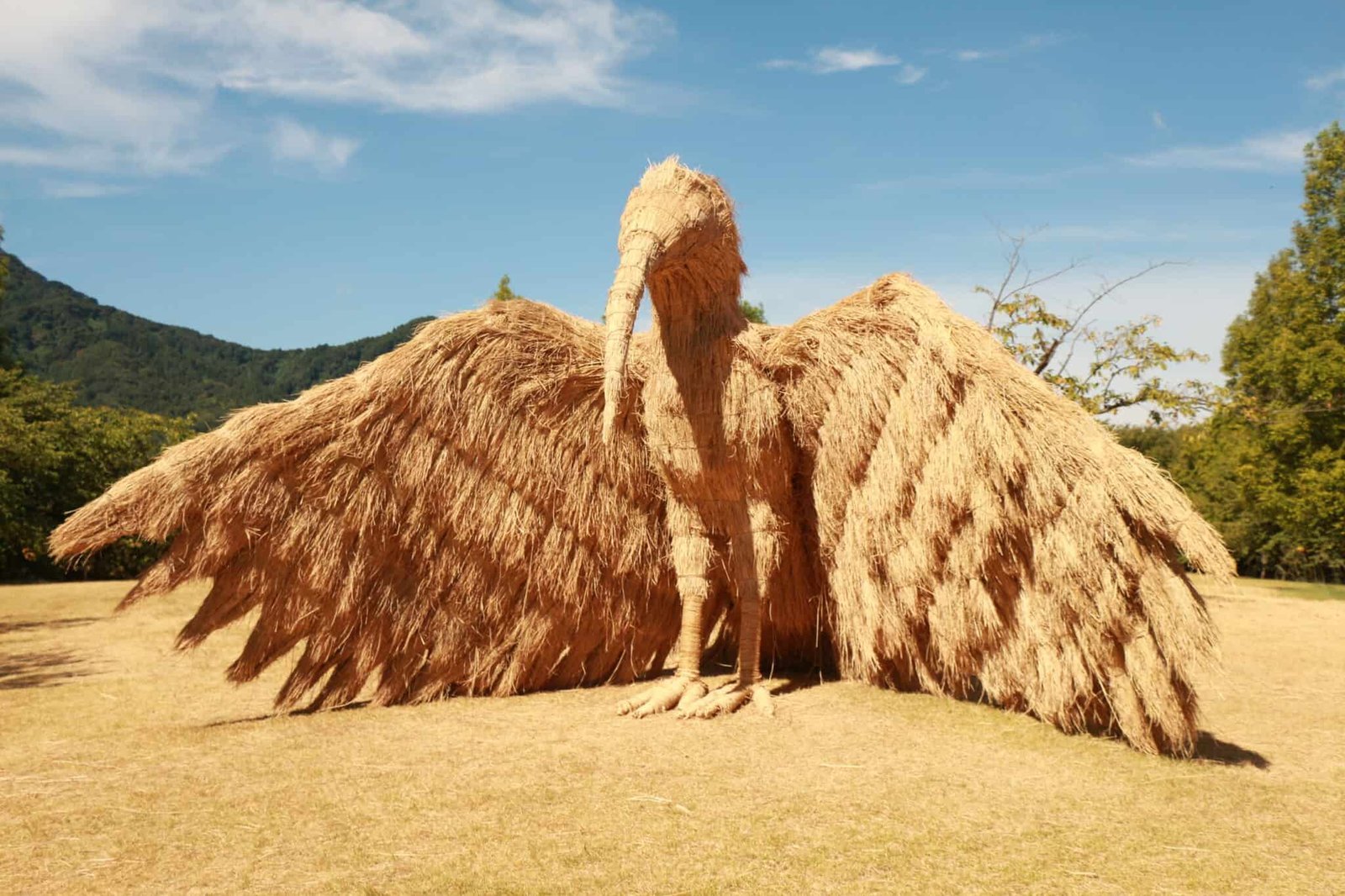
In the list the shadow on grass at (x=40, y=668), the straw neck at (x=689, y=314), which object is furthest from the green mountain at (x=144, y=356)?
the straw neck at (x=689, y=314)

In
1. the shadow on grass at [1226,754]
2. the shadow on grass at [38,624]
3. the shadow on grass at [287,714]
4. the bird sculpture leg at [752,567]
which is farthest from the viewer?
the shadow on grass at [38,624]

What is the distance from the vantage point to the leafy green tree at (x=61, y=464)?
1264cm

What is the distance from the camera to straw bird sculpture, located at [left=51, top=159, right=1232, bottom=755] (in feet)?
13.9

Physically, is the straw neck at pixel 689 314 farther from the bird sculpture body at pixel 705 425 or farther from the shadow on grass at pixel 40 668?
the shadow on grass at pixel 40 668

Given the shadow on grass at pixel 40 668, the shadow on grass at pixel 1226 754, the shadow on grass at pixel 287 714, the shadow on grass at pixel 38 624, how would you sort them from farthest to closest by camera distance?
the shadow on grass at pixel 38 624, the shadow on grass at pixel 40 668, the shadow on grass at pixel 287 714, the shadow on grass at pixel 1226 754

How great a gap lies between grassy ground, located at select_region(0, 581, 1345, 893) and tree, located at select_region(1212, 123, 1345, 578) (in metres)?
11.8

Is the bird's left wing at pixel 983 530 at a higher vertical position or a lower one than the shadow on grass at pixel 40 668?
higher

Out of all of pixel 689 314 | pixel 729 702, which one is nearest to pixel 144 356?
pixel 689 314

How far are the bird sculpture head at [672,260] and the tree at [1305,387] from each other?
1250cm

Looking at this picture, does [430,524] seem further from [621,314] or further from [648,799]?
[648,799]

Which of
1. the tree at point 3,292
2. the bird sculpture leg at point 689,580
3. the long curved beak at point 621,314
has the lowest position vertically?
the bird sculpture leg at point 689,580

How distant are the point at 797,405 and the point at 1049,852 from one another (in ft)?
9.01

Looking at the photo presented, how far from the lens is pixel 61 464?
1430 cm

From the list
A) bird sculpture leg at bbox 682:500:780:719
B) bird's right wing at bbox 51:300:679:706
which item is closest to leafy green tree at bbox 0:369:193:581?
bird's right wing at bbox 51:300:679:706
